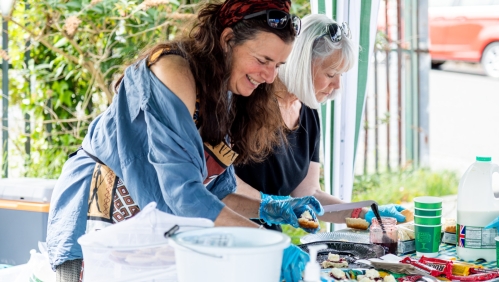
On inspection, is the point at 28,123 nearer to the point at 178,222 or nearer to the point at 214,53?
the point at 214,53

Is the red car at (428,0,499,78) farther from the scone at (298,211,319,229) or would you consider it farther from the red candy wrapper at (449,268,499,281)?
the red candy wrapper at (449,268,499,281)

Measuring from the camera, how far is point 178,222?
4.79 ft

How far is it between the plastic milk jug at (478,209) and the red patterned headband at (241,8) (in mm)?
747

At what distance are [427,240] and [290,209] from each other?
0.44 metres

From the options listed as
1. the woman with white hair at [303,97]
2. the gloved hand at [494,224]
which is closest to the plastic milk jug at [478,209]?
the gloved hand at [494,224]

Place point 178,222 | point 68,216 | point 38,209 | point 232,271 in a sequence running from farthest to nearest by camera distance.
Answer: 1. point 38,209
2. point 68,216
3. point 178,222
4. point 232,271

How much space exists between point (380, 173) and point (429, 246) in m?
3.92

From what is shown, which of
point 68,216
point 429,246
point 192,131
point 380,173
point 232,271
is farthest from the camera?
point 380,173

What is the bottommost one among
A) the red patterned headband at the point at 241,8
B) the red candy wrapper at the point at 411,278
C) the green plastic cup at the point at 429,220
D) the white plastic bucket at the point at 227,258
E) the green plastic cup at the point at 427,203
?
the red candy wrapper at the point at 411,278

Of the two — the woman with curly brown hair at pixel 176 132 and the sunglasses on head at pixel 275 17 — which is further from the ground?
the sunglasses on head at pixel 275 17

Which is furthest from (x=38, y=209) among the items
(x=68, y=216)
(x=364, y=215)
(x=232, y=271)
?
(x=232, y=271)

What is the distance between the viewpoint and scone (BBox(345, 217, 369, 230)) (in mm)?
2488

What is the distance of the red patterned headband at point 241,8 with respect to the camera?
6.34 feet

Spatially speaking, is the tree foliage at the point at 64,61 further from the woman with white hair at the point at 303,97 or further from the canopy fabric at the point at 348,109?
the woman with white hair at the point at 303,97
